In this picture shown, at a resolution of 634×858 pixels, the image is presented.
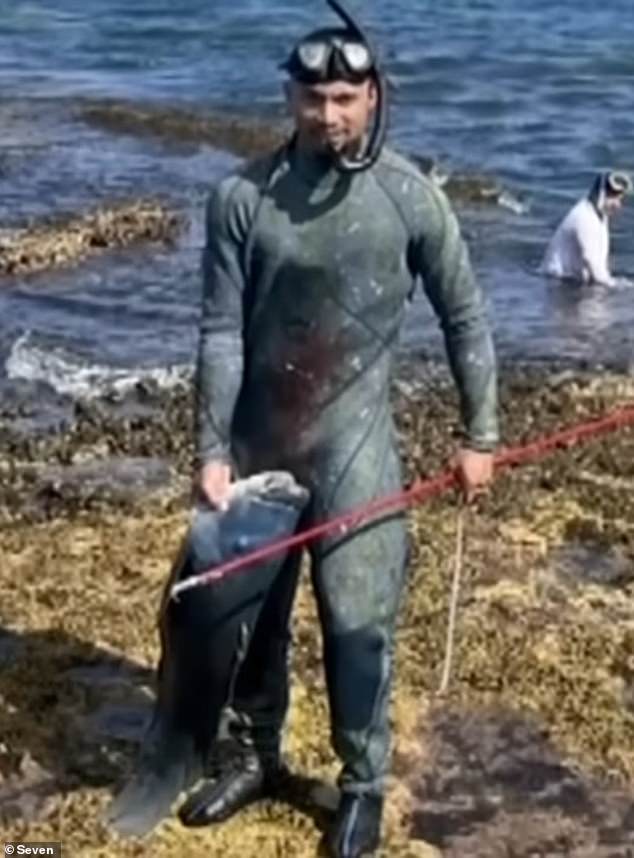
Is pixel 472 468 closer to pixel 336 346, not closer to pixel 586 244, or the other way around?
pixel 336 346

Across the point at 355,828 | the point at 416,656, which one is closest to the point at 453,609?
the point at 355,828

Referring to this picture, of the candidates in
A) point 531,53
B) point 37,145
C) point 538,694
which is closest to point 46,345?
point 538,694

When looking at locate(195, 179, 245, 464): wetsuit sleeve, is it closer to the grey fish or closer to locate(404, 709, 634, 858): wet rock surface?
the grey fish

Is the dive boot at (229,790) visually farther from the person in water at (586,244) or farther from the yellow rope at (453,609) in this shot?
the person in water at (586,244)

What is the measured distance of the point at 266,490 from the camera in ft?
20.1

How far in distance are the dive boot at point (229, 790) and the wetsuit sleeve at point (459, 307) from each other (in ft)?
4.40

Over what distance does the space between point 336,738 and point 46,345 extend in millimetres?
6586

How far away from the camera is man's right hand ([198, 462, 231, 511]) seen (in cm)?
605

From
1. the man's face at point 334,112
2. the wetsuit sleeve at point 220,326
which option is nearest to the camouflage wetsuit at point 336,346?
the wetsuit sleeve at point 220,326

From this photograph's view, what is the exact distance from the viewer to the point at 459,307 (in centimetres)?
604

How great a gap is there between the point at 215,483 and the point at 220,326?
44 centimetres

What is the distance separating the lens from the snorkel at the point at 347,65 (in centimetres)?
575

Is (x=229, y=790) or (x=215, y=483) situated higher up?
(x=215, y=483)

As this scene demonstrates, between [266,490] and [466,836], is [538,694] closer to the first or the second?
[466,836]
